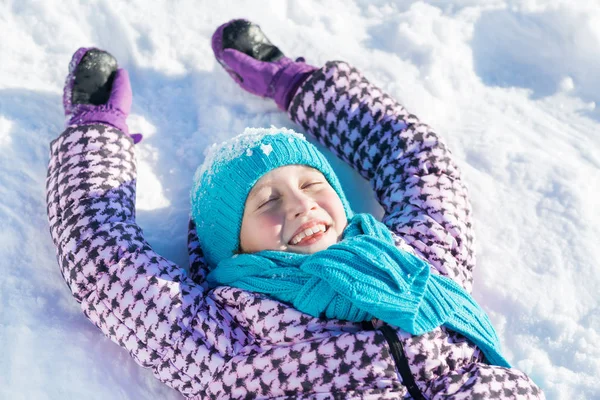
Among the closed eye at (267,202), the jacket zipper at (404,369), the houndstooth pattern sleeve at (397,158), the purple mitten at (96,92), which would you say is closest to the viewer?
the jacket zipper at (404,369)

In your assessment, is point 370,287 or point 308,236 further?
point 308,236

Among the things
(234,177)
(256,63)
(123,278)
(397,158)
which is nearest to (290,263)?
(234,177)

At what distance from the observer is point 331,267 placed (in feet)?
5.44

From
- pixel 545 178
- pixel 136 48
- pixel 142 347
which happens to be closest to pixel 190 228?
pixel 142 347

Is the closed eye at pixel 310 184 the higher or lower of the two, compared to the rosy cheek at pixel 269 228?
higher

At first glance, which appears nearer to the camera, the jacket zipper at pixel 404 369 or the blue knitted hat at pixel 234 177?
the jacket zipper at pixel 404 369

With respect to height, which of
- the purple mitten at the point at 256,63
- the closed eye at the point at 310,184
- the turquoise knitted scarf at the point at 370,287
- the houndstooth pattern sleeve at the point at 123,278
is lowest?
the houndstooth pattern sleeve at the point at 123,278

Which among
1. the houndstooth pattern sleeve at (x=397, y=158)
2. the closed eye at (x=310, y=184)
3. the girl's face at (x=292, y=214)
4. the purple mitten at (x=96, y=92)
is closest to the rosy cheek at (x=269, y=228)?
the girl's face at (x=292, y=214)

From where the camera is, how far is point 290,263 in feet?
5.71

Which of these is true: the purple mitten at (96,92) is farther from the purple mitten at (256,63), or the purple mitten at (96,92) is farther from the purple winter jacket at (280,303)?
the purple mitten at (256,63)

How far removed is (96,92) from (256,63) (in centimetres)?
55

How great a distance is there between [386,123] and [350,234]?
51 cm

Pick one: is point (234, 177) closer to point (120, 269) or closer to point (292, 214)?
point (292, 214)

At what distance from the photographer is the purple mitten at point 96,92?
2143 mm
